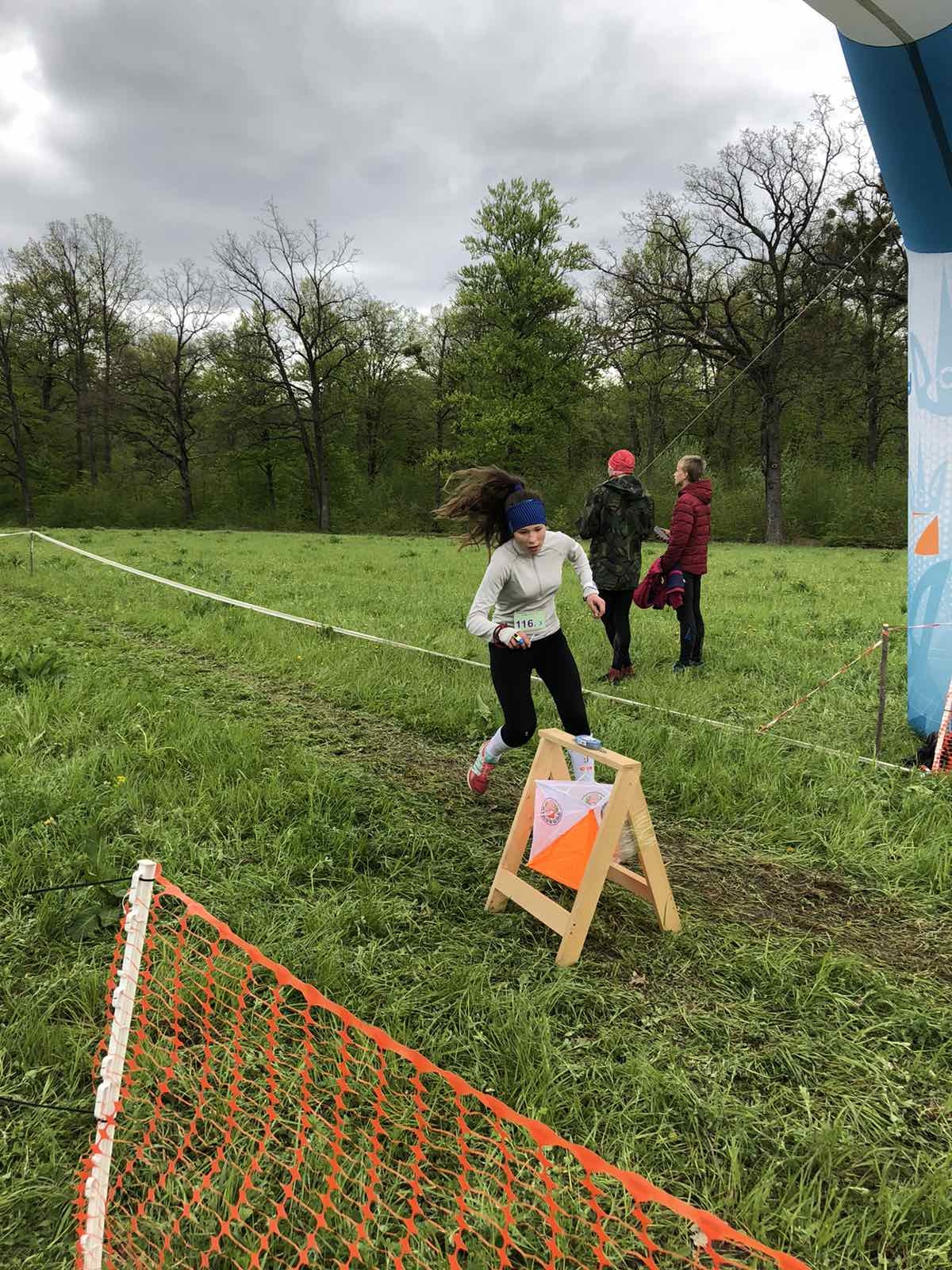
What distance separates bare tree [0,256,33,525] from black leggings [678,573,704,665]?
1376 inches

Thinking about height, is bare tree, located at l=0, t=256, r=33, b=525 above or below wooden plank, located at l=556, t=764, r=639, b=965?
above

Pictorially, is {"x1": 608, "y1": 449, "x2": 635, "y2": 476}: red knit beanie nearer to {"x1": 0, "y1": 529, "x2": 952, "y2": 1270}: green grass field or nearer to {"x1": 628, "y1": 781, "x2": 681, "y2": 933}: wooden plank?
{"x1": 0, "y1": 529, "x2": 952, "y2": 1270}: green grass field

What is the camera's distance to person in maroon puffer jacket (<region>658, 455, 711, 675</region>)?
22.4 feet

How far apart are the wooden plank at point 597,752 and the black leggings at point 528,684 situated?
0.58 m

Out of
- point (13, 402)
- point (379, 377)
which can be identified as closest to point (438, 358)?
point (379, 377)

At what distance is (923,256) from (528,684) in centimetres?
406

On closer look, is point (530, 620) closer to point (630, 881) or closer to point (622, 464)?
point (630, 881)

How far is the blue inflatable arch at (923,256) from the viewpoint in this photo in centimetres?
395

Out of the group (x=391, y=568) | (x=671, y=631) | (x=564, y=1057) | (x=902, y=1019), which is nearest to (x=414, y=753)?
(x=564, y=1057)

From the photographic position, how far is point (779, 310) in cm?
2625

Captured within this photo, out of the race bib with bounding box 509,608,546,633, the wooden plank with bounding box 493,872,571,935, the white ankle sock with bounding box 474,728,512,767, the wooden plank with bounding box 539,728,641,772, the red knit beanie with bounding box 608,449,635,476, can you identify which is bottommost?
the wooden plank with bounding box 493,872,571,935

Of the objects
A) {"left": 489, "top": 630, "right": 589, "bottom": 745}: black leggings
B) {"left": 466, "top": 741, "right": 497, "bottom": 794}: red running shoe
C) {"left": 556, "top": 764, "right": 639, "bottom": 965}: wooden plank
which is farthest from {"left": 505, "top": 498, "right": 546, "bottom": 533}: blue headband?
{"left": 556, "top": 764, "right": 639, "bottom": 965}: wooden plank

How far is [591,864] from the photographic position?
9.39 feet

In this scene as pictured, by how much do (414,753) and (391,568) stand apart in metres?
10.6
